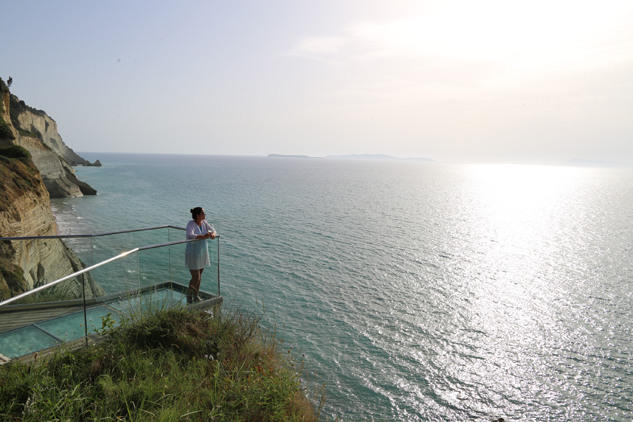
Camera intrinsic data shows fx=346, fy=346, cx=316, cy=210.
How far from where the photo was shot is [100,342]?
5523 millimetres

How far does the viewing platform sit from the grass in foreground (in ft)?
1.35

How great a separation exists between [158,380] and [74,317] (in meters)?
2.20

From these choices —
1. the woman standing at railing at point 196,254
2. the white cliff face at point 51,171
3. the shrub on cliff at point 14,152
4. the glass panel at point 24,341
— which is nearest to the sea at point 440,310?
the woman standing at railing at point 196,254

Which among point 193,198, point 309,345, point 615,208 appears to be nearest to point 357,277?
point 309,345

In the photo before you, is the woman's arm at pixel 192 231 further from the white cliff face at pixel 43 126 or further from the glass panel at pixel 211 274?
the white cliff face at pixel 43 126

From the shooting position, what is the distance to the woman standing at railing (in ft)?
24.0

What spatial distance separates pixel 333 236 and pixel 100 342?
78.5 ft

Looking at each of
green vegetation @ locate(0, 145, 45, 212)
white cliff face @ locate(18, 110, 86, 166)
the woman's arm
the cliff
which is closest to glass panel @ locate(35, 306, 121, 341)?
the cliff

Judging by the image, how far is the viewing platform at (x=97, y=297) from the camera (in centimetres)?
525

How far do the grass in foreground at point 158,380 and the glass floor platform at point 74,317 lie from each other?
33 centimetres

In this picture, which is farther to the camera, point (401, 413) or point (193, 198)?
point (193, 198)

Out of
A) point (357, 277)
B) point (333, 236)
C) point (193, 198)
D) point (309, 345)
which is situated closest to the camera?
point (309, 345)

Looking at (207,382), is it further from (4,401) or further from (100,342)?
(4,401)

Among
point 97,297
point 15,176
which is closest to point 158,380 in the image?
point 97,297
